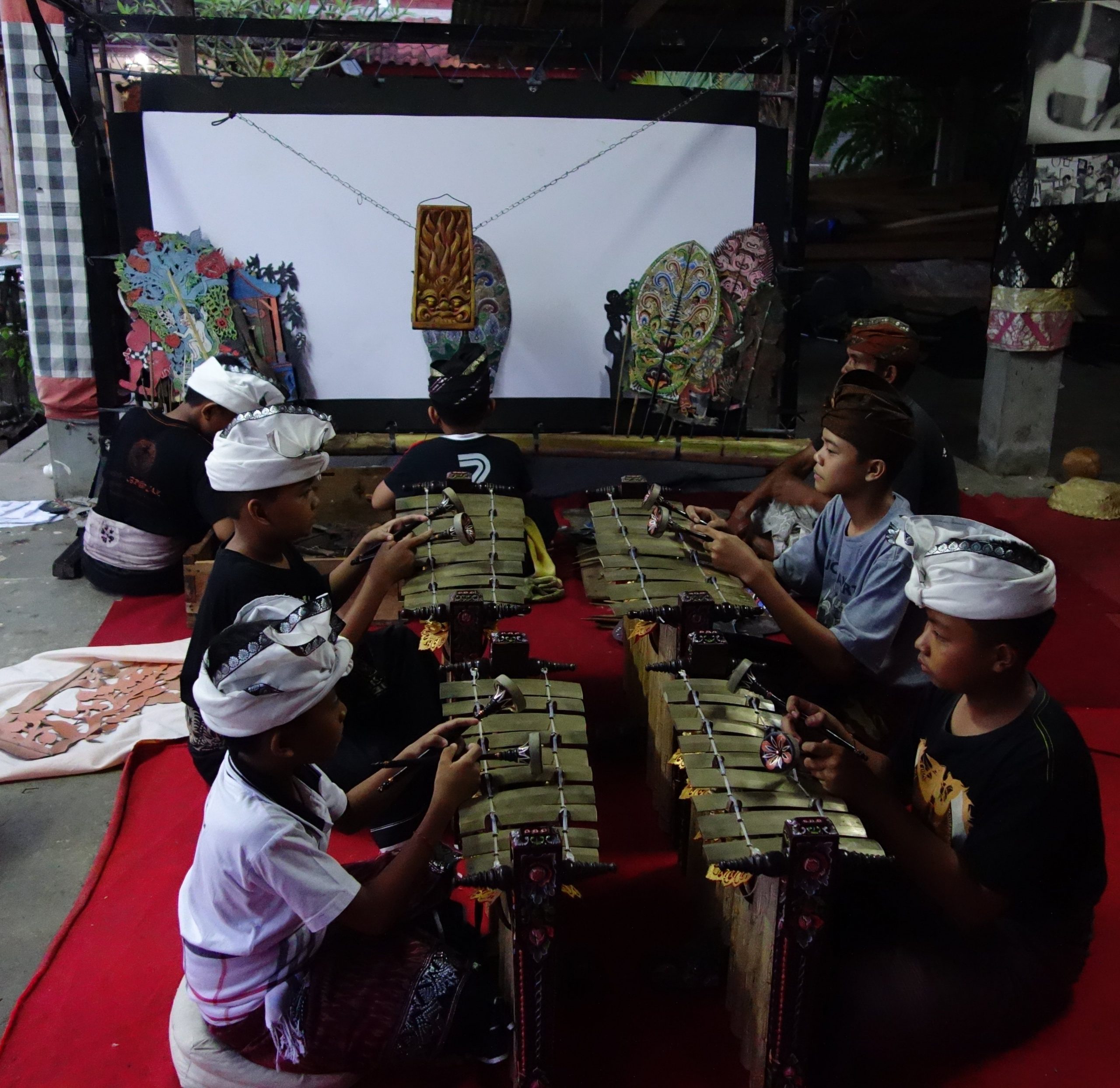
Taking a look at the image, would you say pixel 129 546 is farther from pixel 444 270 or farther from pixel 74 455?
pixel 444 270

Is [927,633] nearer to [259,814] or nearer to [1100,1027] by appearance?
[1100,1027]

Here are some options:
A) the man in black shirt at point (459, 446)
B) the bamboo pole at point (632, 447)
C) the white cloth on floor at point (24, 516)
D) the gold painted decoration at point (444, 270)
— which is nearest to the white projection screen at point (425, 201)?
the gold painted decoration at point (444, 270)

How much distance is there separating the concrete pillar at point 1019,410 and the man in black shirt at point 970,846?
193 inches

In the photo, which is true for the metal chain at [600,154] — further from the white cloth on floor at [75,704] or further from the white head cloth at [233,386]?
the white cloth on floor at [75,704]

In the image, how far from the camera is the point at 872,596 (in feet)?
9.71

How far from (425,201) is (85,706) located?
3.20 metres

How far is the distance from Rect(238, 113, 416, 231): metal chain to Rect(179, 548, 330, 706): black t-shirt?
3.43 m

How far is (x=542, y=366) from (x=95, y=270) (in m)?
2.39

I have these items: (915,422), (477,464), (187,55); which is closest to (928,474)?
(915,422)

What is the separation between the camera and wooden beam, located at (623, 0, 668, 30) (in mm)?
6367

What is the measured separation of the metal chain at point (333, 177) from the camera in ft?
18.8

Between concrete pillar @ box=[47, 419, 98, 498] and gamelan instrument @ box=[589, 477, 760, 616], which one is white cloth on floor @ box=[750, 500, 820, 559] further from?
concrete pillar @ box=[47, 419, 98, 498]

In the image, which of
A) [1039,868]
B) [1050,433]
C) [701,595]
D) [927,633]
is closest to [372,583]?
[701,595]

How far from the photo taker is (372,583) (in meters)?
3.21
